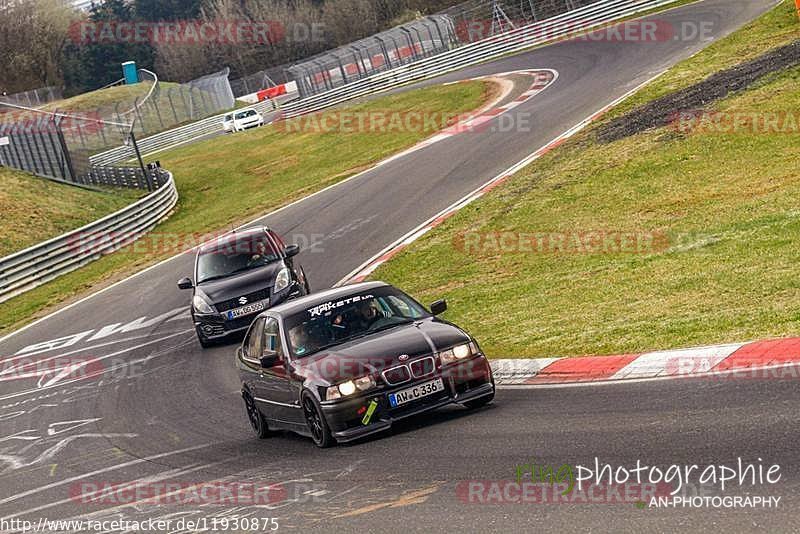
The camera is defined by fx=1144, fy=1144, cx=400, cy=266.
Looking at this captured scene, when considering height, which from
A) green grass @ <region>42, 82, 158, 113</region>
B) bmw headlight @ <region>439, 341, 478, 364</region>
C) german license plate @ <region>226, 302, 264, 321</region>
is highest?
bmw headlight @ <region>439, 341, 478, 364</region>

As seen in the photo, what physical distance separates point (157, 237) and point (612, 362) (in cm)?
2728

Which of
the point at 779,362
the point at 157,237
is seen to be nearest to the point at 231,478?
the point at 779,362

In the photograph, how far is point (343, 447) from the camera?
10.1 meters

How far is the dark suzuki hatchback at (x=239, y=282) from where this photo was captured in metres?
18.2

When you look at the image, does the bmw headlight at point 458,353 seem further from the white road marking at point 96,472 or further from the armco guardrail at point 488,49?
the armco guardrail at point 488,49

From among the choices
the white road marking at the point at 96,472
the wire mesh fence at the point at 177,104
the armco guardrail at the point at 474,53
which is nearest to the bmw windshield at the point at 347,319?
the white road marking at the point at 96,472

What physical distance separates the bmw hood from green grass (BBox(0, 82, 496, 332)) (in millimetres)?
18237

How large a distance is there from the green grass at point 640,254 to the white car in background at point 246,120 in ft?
135

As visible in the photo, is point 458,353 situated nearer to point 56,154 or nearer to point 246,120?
point 56,154

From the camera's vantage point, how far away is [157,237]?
36031 mm

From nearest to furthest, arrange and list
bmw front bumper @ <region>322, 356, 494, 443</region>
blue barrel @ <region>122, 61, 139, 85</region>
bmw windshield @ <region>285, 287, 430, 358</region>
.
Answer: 1. bmw front bumper @ <region>322, 356, 494, 443</region>
2. bmw windshield @ <region>285, 287, 430, 358</region>
3. blue barrel @ <region>122, 61, 139, 85</region>

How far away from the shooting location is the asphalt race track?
6973mm

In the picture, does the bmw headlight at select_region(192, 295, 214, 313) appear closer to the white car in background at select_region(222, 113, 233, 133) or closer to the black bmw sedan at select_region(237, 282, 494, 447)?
the black bmw sedan at select_region(237, 282, 494, 447)

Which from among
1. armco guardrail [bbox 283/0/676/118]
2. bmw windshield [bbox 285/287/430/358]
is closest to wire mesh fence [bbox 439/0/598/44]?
armco guardrail [bbox 283/0/676/118]
